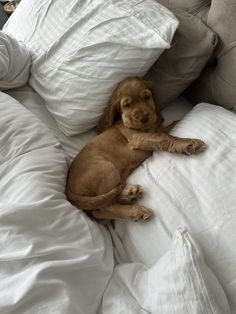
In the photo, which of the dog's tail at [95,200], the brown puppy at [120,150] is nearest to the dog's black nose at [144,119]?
the brown puppy at [120,150]

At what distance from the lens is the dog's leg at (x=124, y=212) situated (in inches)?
35.6

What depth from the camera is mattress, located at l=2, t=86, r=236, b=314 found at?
2.55 feet

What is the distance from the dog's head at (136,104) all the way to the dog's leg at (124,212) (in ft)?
0.92

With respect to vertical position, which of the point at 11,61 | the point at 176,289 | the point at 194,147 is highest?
the point at 194,147

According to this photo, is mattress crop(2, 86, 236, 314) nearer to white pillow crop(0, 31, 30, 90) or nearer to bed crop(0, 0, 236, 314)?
bed crop(0, 0, 236, 314)

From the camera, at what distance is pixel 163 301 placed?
74 centimetres

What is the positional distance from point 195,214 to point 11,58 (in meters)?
0.90

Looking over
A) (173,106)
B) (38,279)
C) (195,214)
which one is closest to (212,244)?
(195,214)

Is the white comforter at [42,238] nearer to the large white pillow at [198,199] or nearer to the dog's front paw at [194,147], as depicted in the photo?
the large white pillow at [198,199]

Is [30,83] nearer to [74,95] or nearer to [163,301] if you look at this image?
[74,95]

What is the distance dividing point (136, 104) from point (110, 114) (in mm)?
98

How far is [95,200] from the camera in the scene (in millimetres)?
981

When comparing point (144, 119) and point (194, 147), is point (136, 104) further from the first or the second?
point (194, 147)

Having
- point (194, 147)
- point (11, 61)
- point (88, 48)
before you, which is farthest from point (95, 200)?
point (11, 61)
